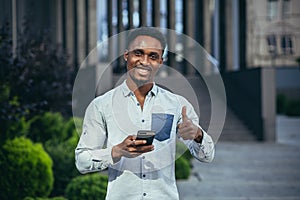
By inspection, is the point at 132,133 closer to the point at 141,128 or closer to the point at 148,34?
the point at 141,128

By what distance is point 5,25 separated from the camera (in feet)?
22.3

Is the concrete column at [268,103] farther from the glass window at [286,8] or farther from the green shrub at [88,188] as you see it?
the glass window at [286,8]

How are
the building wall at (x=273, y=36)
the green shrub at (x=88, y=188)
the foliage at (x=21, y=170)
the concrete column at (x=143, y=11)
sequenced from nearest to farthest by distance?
1. the green shrub at (x=88, y=188)
2. the foliage at (x=21, y=170)
3. the concrete column at (x=143, y=11)
4. the building wall at (x=273, y=36)

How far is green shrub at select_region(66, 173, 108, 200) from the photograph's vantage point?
6.22 meters

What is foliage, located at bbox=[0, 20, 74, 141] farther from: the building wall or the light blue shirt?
the building wall

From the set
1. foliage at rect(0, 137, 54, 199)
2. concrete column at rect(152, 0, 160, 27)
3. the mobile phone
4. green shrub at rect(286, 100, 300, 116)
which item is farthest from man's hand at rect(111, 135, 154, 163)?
green shrub at rect(286, 100, 300, 116)

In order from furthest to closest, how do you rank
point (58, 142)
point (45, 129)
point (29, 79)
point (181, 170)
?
point (45, 129) → point (58, 142) → point (181, 170) → point (29, 79)

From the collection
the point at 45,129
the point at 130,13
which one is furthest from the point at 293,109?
the point at 45,129

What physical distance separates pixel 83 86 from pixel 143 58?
6.80ft

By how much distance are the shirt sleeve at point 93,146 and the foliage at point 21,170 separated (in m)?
4.01

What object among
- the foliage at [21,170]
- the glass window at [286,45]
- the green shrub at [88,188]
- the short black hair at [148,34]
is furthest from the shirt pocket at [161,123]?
the glass window at [286,45]

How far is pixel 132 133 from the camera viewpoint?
2590 millimetres

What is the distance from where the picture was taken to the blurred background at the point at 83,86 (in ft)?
21.3

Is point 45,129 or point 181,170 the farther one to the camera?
point 45,129
